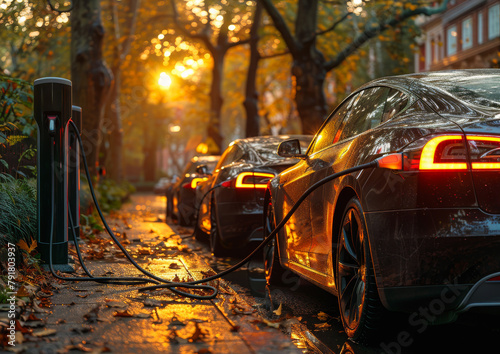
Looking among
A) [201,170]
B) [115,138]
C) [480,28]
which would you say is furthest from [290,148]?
[480,28]

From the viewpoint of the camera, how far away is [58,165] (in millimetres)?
7223

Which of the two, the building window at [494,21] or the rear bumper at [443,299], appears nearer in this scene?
the rear bumper at [443,299]

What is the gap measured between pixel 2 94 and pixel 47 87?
2.41m

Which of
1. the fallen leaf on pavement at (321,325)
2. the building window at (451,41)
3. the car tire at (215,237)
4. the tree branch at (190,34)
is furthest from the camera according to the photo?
the building window at (451,41)

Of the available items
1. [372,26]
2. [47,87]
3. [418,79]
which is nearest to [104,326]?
[418,79]

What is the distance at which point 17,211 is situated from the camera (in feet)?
23.4

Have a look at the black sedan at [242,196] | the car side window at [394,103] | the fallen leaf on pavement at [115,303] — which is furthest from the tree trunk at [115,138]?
the car side window at [394,103]

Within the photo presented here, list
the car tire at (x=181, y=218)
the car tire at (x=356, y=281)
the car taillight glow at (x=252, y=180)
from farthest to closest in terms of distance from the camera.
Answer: the car tire at (x=181, y=218) → the car taillight glow at (x=252, y=180) → the car tire at (x=356, y=281)

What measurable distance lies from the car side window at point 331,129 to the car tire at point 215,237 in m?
3.24

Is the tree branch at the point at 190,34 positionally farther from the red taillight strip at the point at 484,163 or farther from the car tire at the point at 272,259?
the red taillight strip at the point at 484,163

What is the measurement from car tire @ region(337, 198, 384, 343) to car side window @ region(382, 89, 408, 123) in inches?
27.8

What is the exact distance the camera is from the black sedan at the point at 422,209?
3.83 m

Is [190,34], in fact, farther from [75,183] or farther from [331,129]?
[331,129]

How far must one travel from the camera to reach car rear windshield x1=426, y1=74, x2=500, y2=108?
4.44 metres
